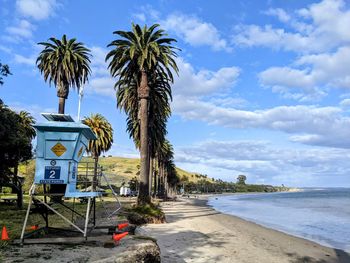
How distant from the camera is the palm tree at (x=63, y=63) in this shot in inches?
1342

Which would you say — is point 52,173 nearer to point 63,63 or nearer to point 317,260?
point 317,260

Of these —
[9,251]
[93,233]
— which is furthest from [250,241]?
[9,251]

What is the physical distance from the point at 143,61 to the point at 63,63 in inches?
332

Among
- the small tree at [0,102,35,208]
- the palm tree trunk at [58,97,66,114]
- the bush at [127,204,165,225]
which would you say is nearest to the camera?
the bush at [127,204,165,225]

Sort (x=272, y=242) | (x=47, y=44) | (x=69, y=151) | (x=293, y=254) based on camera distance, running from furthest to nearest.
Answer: (x=47, y=44) → (x=272, y=242) → (x=293, y=254) → (x=69, y=151)

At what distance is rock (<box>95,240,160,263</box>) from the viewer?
306 inches

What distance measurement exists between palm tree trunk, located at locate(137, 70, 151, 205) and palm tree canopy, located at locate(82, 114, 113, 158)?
90.5 feet

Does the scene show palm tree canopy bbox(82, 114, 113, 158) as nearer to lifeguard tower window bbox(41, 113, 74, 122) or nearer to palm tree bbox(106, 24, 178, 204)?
palm tree bbox(106, 24, 178, 204)

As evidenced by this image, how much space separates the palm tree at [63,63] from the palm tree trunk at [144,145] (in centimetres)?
674

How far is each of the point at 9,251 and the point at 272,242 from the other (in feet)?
52.9

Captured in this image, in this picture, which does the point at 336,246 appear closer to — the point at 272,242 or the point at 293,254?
the point at 272,242

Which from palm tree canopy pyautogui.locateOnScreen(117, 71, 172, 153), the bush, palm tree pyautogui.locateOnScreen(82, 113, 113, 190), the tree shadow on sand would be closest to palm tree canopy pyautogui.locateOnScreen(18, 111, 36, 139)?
palm tree pyautogui.locateOnScreen(82, 113, 113, 190)

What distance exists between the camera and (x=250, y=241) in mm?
20500

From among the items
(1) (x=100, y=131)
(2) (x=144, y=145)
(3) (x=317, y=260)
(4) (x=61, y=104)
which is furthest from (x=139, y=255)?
(1) (x=100, y=131)
